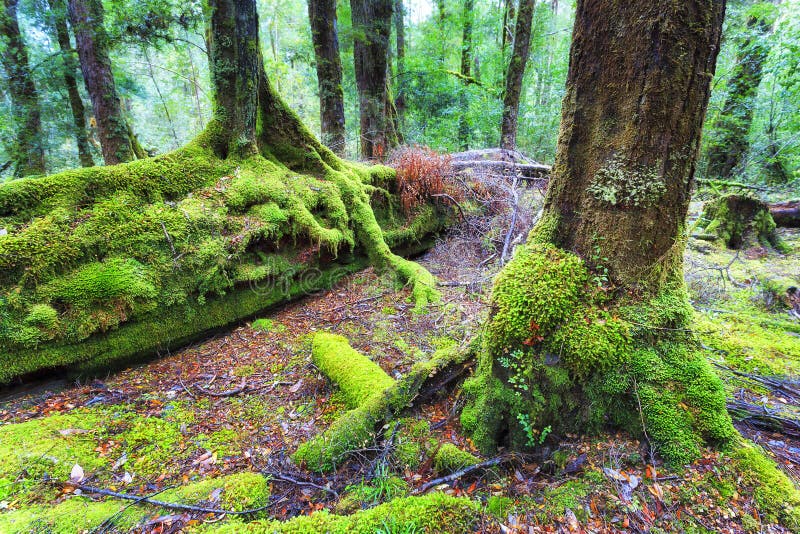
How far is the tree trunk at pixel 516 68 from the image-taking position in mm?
10016

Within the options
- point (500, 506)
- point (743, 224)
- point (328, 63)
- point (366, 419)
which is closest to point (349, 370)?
point (366, 419)

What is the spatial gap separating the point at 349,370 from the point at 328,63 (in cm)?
893

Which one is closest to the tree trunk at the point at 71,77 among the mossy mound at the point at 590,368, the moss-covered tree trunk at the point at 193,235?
the moss-covered tree trunk at the point at 193,235

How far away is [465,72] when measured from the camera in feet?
56.3

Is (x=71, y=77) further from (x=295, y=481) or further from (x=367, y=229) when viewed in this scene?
(x=295, y=481)

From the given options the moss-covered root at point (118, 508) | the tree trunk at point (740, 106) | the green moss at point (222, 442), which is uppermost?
the tree trunk at point (740, 106)

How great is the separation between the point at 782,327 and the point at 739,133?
950 cm

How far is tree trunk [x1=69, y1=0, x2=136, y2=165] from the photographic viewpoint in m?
6.99

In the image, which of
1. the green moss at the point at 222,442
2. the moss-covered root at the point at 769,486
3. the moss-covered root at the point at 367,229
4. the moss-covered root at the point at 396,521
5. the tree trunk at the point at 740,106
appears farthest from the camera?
the tree trunk at the point at 740,106

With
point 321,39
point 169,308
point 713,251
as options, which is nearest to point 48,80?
point 321,39

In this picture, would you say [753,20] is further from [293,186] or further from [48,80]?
[48,80]

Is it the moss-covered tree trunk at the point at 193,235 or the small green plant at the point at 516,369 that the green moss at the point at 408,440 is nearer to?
the small green plant at the point at 516,369

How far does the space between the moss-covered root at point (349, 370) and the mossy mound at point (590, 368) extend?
1077 millimetres

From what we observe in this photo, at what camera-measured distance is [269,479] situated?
2510 mm
